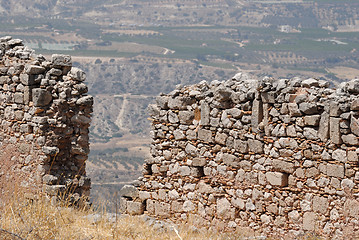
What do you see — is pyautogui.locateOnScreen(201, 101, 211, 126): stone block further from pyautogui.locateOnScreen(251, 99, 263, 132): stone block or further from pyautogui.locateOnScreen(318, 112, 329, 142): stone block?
pyautogui.locateOnScreen(318, 112, 329, 142): stone block

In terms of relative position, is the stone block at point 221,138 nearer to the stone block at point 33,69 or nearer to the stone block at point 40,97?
the stone block at point 40,97

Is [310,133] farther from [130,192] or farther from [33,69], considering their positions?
[33,69]

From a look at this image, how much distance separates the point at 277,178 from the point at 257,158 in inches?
17.1

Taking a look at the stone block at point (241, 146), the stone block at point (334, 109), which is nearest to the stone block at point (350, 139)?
the stone block at point (334, 109)

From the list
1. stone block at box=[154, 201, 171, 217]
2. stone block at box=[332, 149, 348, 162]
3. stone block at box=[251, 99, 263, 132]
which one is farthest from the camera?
stone block at box=[154, 201, 171, 217]

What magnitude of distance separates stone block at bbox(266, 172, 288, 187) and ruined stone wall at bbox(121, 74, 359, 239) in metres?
0.01

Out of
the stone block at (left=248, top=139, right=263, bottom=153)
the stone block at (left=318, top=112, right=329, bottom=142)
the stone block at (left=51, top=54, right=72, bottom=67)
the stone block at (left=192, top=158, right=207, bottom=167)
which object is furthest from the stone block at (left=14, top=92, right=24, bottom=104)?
the stone block at (left=318, top=112, right=329, bottom=142)

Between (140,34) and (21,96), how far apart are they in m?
164

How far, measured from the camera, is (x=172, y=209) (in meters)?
9.26

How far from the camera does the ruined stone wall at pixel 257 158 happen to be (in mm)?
7535

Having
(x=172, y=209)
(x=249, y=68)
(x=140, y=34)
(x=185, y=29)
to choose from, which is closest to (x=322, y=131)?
(x=172, y=209)

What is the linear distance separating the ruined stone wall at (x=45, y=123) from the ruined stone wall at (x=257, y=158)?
126cm

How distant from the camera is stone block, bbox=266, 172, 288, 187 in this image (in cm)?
805

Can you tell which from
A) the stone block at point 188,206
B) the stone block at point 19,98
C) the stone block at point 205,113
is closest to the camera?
the stone block at point 205,113
